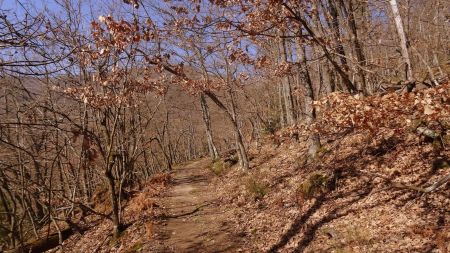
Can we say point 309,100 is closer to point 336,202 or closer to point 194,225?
point 336,202

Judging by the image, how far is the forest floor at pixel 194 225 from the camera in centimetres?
1086

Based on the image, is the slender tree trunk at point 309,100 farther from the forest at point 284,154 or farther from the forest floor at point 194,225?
the forest floor at point 194,225

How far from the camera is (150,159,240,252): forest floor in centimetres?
1086

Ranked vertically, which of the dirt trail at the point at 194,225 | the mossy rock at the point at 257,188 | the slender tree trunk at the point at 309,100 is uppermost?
the slender tree trunk at the point at 309,100

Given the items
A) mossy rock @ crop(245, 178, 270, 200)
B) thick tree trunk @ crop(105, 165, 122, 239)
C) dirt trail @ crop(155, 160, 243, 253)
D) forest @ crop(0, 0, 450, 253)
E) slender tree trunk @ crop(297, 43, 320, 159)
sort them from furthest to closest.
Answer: mossy rock @ crop(245, 178, 270, 200) → slender tree trunk @ crop(297, 43, 320, 159) → thick tree trunk @ crop(105, 165, 122, 239) → dirt trail @ crop(155, 160, 243, 253) → forest @ crop(0, 0, 450, 253)

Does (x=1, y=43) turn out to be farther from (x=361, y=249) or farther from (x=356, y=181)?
(x=356, y=181)

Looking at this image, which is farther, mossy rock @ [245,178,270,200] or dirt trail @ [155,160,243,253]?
mossy rock @ [245,178,270,200]

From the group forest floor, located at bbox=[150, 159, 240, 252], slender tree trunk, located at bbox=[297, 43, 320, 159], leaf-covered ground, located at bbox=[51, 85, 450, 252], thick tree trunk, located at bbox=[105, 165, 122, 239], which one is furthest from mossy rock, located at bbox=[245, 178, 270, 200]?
thick tree trunk, located at bbox=[105, 165, 122, 239]

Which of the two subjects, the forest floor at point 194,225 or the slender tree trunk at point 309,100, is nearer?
the forest floor at point 194,225

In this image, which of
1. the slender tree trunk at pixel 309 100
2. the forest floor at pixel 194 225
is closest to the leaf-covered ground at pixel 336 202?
the forest floor at pixel 194 225

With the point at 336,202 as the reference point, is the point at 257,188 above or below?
above

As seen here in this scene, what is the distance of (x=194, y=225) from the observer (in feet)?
42.2

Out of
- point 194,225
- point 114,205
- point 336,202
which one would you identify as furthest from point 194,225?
point 336,202

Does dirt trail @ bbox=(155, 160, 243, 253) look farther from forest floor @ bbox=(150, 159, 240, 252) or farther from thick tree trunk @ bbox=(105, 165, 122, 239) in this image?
thick tree trunk @ bbox=(105, 165, 122, 239)
